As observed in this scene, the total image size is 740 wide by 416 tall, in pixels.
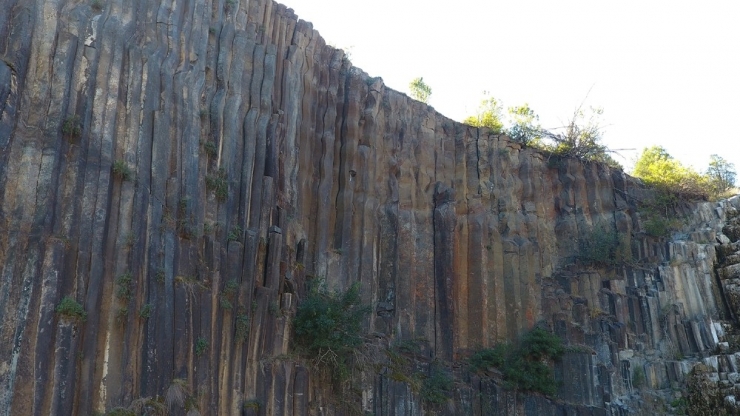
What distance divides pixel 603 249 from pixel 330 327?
11.8 metres

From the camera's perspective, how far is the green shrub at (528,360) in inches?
909

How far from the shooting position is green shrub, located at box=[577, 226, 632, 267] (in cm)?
2700

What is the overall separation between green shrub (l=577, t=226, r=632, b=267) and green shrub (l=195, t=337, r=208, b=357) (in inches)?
593

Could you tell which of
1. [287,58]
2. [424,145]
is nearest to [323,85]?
[287,58]

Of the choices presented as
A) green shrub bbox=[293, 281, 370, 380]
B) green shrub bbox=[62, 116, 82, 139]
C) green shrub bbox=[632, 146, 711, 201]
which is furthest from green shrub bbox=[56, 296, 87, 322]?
green shrub bbox=[632, 146, 711, 201]

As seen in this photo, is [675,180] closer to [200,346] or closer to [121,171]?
[200,346]

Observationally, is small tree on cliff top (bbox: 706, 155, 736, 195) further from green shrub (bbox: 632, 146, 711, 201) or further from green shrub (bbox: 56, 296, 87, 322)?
green shrub (bbox: 56, 296, 87, 322)

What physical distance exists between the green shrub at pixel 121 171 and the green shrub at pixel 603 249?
16.6 metres

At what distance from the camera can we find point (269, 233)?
1952 centimetres

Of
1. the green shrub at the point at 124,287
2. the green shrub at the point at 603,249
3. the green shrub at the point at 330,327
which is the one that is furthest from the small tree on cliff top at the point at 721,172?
the green shrub at the point at 124,287

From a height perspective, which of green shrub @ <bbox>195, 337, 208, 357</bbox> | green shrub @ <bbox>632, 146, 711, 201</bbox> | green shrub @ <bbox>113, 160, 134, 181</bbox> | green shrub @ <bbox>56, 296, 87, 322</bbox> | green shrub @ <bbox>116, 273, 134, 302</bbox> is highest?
green shrub @ <bbox>632, 146, 711, 201</bbox>

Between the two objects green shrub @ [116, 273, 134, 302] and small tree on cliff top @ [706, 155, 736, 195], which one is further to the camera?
small tree on cliff top @ [706, 155, 736, 195]

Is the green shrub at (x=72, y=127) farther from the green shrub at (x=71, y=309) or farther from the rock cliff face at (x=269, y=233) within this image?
the green shrub at (x=71, y=309)

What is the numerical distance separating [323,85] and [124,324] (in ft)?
38.0
